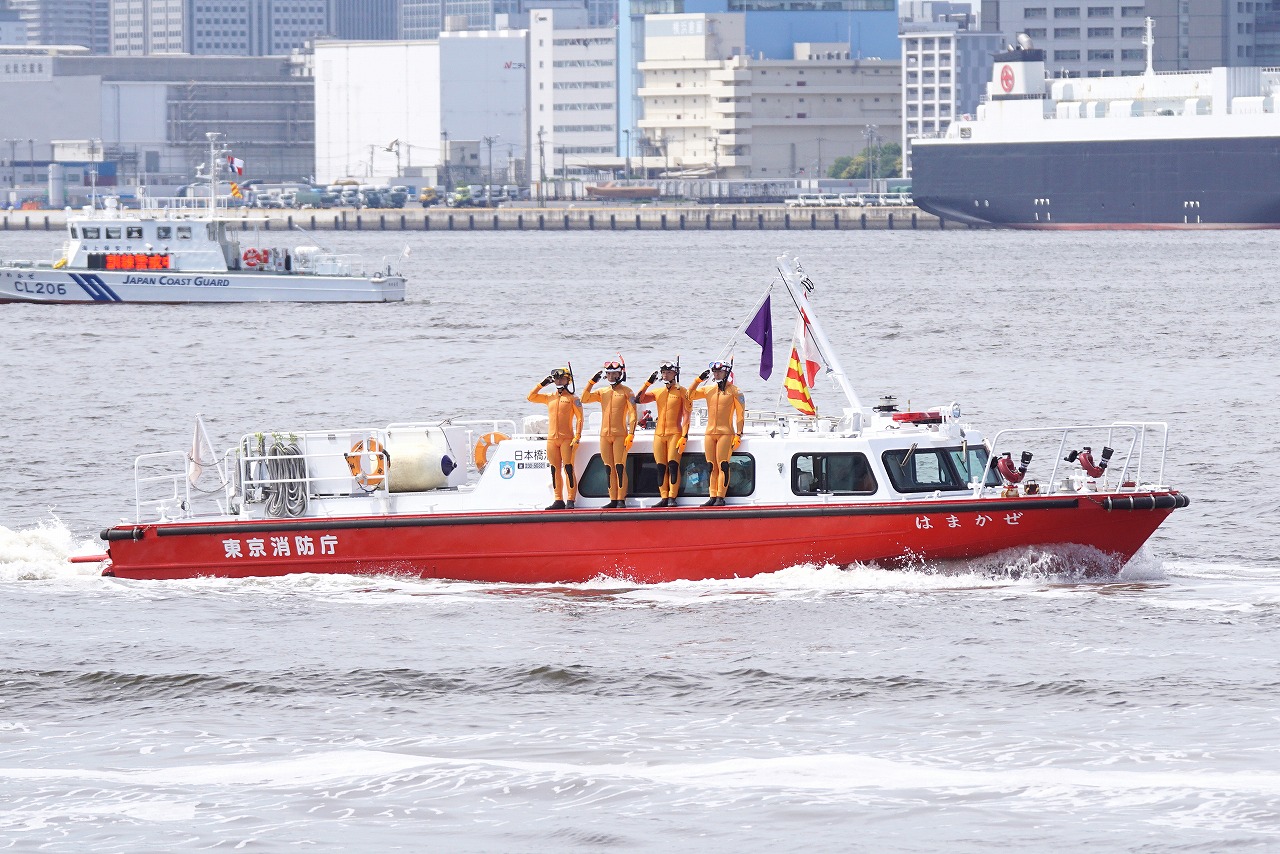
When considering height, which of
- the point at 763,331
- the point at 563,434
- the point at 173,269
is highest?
the point at 173,269

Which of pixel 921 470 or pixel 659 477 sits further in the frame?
pixel 659 477

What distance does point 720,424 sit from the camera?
827 inches

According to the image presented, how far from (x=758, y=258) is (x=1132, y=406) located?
8129 cm

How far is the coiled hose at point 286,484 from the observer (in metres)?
22.5

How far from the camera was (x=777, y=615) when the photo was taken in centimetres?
2078

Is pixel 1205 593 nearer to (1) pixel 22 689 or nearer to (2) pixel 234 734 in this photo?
(2) pixel 234 734

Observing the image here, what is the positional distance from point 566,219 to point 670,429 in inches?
6397

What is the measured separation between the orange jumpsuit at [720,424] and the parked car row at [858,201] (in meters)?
153

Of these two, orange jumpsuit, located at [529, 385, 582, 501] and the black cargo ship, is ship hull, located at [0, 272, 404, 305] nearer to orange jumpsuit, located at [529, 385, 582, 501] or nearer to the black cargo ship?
orange jumpsuit, located at [529, 385, 582, 501]

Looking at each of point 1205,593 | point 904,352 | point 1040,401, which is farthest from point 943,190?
point 1205,593

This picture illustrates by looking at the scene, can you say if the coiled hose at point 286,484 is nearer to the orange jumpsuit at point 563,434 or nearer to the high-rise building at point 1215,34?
the orange jumpsuit at point 563,434

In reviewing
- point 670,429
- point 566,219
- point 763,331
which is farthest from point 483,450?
point 566,219

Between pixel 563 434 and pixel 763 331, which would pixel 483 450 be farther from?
pixel 763 331

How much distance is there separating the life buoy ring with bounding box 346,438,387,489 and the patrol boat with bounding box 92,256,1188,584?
0.02m
